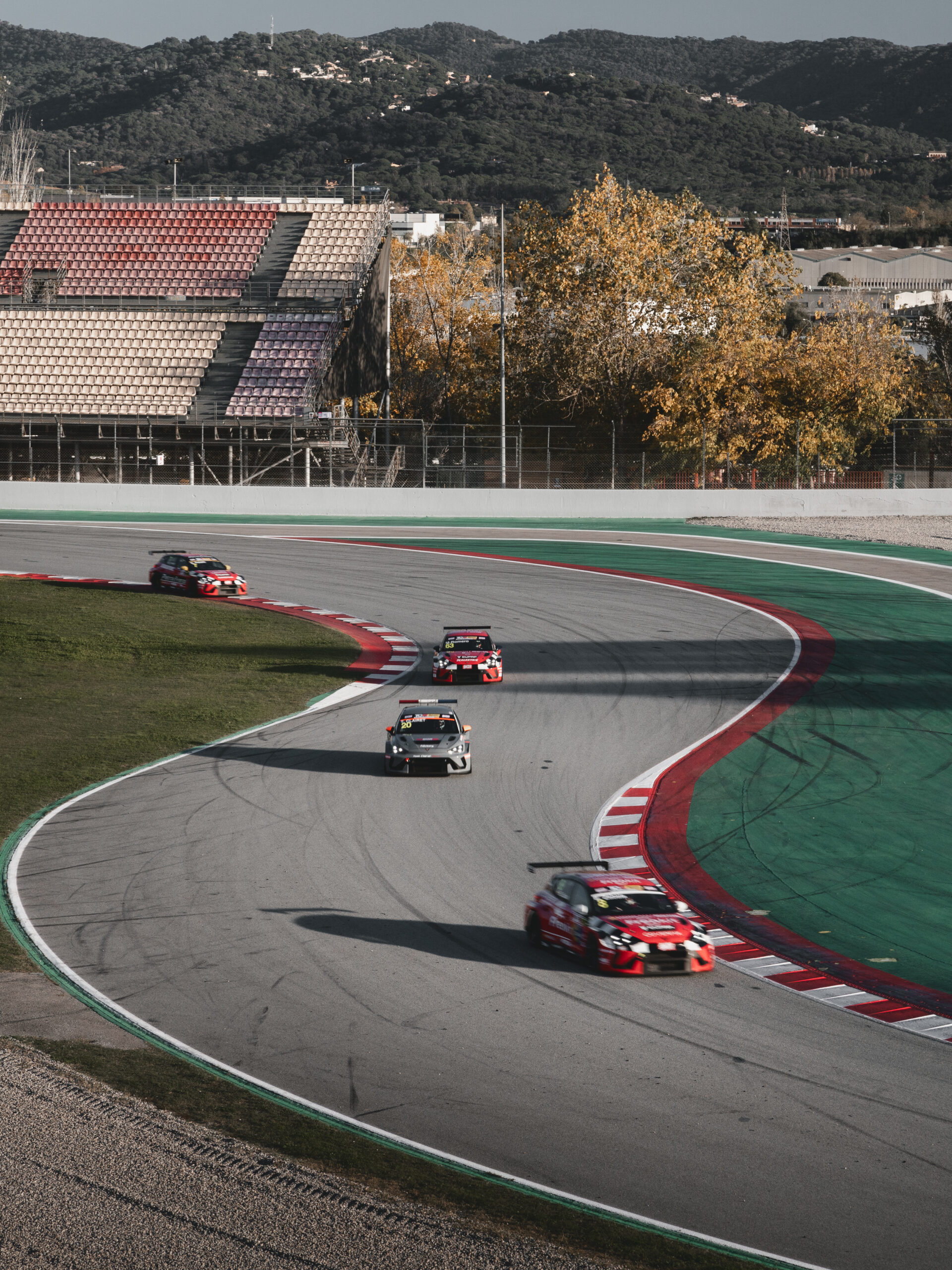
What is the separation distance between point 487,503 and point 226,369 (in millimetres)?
15918

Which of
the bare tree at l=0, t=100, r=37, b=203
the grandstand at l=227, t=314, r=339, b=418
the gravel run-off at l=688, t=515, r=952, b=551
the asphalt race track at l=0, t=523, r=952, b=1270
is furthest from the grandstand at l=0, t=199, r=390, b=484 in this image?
the bare tree at l=0, t=100, r=37, b=203

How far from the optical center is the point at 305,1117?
31.1 feet

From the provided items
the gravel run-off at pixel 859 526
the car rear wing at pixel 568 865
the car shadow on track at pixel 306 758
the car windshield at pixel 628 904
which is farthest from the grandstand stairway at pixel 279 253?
the car windshield at pixel 628 904

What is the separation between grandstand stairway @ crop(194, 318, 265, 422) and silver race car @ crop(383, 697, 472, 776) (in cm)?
3869

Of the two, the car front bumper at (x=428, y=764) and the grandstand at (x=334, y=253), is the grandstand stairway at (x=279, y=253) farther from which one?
the car front bumper at (x=428, y=764)

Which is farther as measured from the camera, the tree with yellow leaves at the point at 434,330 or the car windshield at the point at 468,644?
the tree with yellow leaves at the point at 434,330

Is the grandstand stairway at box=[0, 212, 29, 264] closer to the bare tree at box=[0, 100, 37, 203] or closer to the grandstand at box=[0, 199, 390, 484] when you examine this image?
the grandstand at box=[0, 199, 390, 484]

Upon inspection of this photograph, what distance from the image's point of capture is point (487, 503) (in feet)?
165

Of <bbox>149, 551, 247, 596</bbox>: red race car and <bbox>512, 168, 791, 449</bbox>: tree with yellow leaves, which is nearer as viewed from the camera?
<bbox>149, 551, 247, 596</bbox>: red race car

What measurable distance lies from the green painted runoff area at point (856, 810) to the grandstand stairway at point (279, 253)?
1671 inches

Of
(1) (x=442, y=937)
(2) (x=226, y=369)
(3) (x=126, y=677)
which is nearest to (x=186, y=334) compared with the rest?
(2) (x=226, y=369)

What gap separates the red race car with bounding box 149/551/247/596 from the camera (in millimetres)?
33562

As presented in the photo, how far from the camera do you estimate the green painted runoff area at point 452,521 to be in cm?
4653

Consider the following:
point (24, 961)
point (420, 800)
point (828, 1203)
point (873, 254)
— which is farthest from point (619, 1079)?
point (873, 254)
